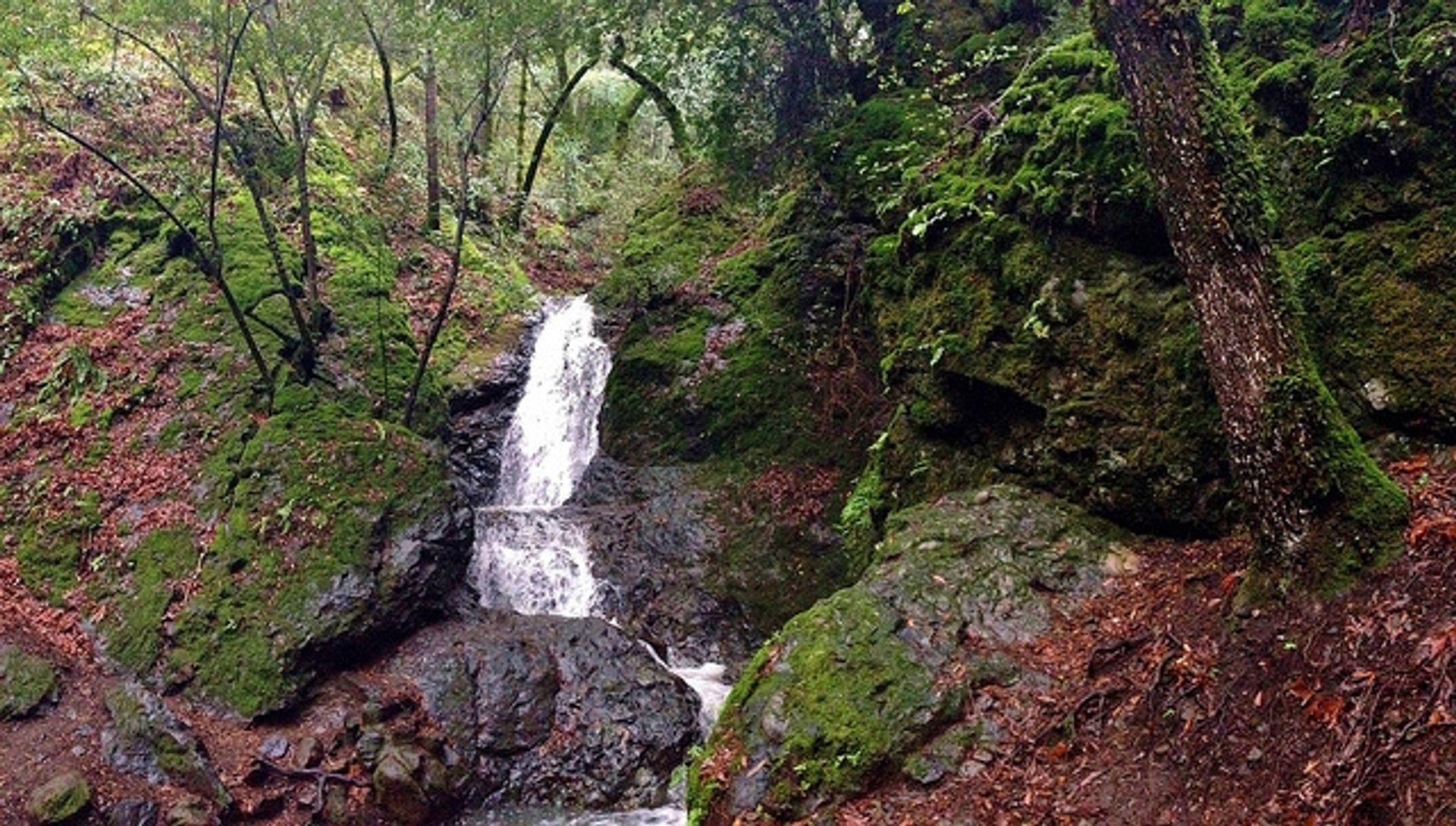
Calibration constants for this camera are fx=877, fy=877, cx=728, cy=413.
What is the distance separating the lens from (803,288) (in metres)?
12.3

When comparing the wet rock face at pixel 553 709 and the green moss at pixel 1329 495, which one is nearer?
the green moss at pixel 1329 495

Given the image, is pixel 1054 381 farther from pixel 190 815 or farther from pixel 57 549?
pixel 57 549

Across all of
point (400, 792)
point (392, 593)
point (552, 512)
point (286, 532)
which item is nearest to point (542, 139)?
point (552, 512)

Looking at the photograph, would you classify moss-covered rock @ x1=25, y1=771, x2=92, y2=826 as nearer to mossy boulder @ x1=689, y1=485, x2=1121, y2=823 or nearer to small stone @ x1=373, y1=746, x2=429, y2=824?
small stone @ x1=373, y1=746, x2=429, y2=824

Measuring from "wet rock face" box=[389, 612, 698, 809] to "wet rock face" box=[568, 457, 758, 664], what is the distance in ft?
2.88

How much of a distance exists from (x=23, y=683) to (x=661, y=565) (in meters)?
6.40

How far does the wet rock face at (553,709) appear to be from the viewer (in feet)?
27.4

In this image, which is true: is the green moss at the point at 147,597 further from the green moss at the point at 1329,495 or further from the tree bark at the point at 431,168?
the green moss at the point at 1329,495

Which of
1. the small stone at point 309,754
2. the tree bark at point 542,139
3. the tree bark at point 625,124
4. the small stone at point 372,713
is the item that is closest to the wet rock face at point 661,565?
the small stone at point 372,713

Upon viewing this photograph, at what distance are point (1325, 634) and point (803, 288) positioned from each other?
911cm

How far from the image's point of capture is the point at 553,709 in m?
8.91

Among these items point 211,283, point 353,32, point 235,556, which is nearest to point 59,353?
point 211,283

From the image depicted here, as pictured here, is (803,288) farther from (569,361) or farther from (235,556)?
(235,556)

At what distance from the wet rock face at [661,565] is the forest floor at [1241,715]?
5.83 meters
